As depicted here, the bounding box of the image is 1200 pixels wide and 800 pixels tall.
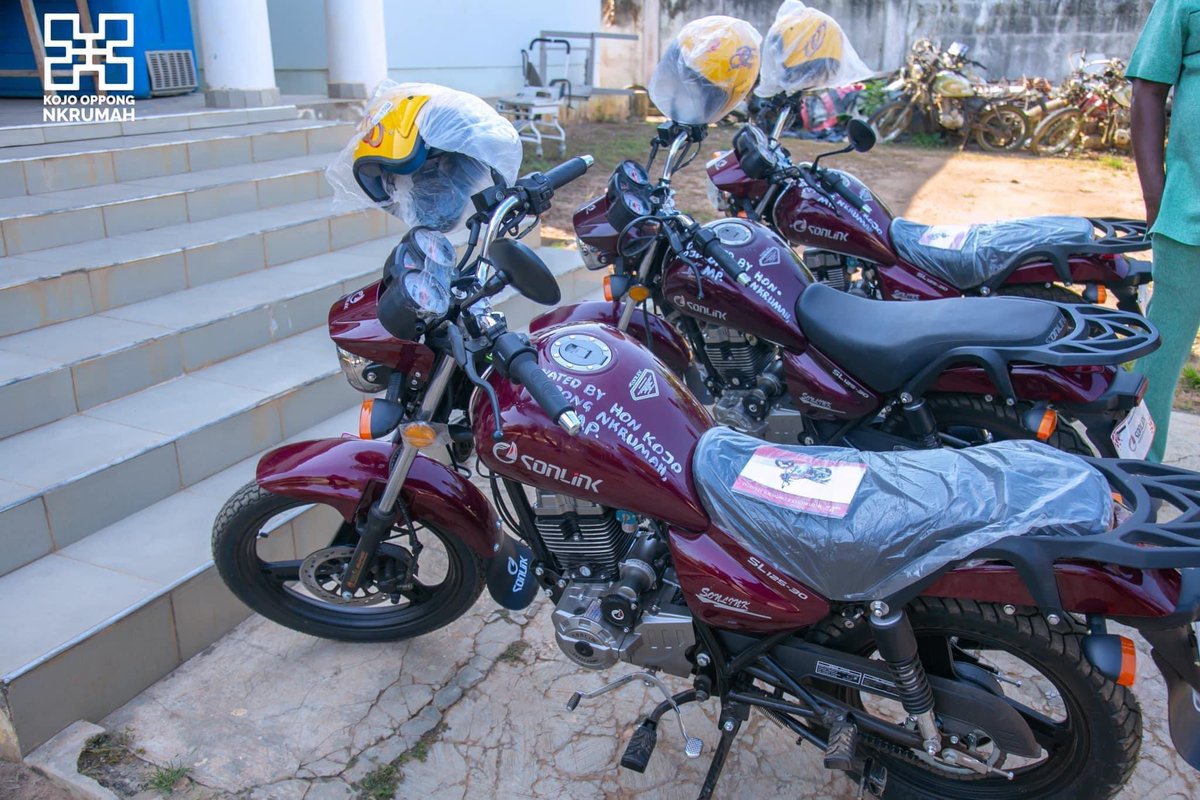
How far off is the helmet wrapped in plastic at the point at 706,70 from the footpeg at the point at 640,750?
230cm

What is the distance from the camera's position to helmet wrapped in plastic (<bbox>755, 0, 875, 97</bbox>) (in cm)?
412

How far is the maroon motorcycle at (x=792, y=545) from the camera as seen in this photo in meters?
1.77

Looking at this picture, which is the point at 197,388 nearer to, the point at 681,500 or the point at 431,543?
the point at 431,543

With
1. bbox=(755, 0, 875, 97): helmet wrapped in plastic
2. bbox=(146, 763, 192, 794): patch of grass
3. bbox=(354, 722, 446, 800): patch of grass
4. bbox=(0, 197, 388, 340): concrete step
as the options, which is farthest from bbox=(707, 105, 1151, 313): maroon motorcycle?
bbox=(146, 763, 192, 794): patch of grass

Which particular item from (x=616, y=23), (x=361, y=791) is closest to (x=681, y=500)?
(x=361, y=791)

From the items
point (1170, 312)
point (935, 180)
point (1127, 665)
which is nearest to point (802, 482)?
point (1127, 665)

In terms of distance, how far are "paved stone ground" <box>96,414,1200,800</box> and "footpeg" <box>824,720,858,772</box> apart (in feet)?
1.20

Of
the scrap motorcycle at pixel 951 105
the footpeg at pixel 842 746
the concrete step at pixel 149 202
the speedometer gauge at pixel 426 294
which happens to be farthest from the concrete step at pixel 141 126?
the scrap motorcycle at pixel 951 105

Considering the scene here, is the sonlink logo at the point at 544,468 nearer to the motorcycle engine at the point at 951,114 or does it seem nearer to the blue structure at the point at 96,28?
the blue structure at the point at 96,28

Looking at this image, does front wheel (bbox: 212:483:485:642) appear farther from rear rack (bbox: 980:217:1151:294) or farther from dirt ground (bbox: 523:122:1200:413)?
dirt ground (bbox: 523:122:1200:413)

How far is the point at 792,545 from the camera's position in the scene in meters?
1.87

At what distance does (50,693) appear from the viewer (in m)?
2.27

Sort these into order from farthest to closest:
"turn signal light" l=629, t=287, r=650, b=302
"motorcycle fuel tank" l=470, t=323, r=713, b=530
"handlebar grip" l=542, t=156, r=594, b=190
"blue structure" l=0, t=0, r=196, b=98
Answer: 1. "blue structure" l=0, t=0, r=196, b=98
2. "turn signal light" l=629, t=287, r=650, b=302
3. "handlebar grip" l=542, t=156, r=594, b=190
4. "motorcycle fuel tank" l=470, t=323, r=713, b=530

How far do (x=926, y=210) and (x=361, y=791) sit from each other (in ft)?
24.7
